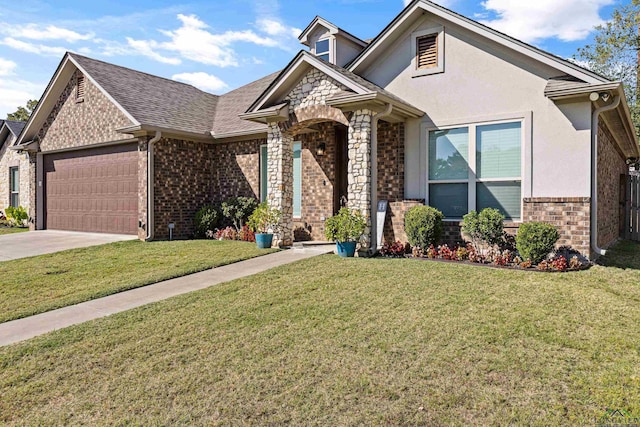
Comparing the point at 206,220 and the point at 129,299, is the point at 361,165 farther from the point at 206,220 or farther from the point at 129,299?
the point at 206,220

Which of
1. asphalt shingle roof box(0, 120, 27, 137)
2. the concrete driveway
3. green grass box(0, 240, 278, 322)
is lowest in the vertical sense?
green grass box(0, 240, 278, 322)

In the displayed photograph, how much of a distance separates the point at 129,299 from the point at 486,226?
21.3 feet

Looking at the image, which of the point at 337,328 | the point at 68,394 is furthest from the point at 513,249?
the point at 68,394

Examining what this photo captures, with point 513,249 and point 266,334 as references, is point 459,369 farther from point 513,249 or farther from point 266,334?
point 513,249

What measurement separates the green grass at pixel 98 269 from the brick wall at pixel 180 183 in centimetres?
133

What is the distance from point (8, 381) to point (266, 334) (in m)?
2.37

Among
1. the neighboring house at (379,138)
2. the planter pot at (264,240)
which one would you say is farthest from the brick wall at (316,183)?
the planter pot at (264,240)

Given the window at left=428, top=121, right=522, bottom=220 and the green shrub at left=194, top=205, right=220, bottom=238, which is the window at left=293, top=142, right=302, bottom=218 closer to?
the green shrub at left=194, top=205, right=220, bottom=238

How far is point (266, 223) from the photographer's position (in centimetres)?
1069

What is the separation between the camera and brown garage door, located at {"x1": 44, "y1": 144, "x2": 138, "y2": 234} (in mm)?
13406

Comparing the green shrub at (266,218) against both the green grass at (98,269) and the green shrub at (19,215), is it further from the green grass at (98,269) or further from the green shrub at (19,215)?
the green shrub at (19,215)

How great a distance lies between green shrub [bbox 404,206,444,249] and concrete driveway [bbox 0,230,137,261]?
8.30m

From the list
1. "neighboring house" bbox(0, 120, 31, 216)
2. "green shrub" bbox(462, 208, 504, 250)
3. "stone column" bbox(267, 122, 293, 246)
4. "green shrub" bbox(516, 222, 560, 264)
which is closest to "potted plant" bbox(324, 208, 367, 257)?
"stone column" bbox(267, 122, 293, 246)

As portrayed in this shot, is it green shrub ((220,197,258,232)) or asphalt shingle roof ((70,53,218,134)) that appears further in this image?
asphalt shingle roof ((70,53,218,134))
